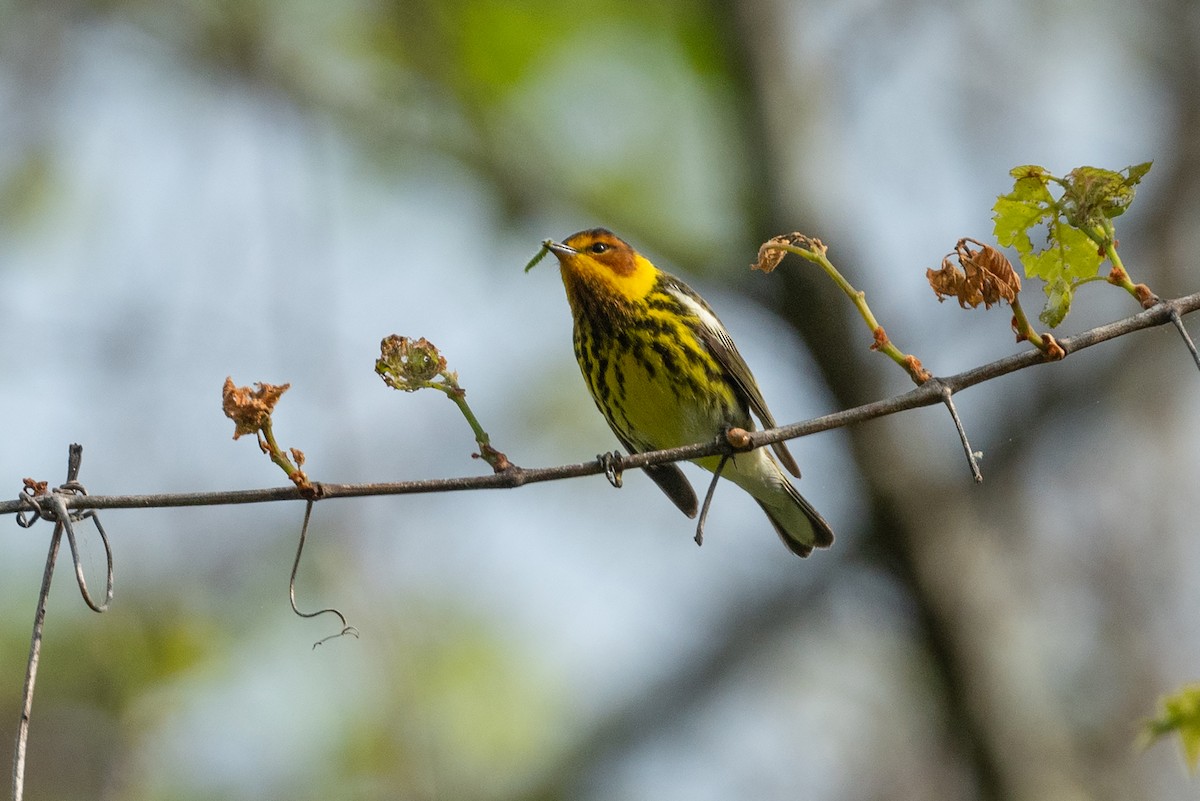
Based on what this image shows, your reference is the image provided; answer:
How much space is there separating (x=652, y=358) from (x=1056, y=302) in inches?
105

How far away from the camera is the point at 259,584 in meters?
9.09

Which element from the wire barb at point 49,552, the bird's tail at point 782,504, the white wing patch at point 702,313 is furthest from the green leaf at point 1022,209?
the bird's tail at point 782,504

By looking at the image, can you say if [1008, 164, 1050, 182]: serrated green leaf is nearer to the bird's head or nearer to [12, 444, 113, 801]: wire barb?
[12, 444, 113, 801]: wire barb

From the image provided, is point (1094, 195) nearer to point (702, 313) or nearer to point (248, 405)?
point (248, 405)

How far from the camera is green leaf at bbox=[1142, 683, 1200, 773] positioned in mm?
1458

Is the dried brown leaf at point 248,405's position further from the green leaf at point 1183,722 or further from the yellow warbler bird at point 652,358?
the yellow warbler bird at point 652,358

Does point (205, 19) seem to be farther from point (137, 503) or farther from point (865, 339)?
point (137, 503)

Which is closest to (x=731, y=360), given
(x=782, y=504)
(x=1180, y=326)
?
(x=782, y=504)

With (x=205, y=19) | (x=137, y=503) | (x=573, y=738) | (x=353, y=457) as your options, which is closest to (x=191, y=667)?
(x=353, y=457)

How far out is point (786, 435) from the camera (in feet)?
6.80

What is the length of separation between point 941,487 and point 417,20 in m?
5.41

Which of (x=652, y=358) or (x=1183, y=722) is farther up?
(x=652, y=358)

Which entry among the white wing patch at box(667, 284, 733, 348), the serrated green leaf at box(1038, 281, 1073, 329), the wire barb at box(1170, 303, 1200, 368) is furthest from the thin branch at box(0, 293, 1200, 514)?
the white wing patch at box(667, 284, 733, 348)

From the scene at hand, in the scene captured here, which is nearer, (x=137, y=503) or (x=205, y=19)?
(x=137, y=503)
